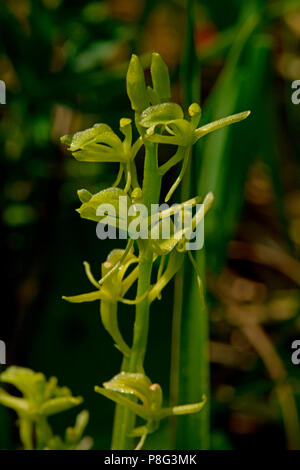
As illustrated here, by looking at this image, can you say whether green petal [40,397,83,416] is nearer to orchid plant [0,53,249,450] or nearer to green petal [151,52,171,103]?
orchid plant [0,53,249,450]

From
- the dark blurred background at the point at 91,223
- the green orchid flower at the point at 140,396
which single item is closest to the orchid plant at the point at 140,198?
the green orchid flower at the point at 140,396

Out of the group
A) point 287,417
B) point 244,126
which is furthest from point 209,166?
point 287,417

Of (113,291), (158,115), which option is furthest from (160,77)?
(113,291)

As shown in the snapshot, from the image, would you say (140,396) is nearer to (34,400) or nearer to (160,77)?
(34,400)

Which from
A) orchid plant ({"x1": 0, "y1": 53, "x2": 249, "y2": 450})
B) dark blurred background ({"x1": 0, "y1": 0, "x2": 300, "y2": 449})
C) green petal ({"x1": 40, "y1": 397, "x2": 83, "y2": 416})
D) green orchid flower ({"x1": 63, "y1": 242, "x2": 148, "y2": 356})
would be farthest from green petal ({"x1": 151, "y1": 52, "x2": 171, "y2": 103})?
dark blurred background ({"x1": 0, "y1": 0, "x2": 300, "y2": 449})

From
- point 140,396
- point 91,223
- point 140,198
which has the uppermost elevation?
point 91,223
